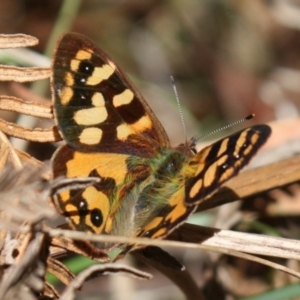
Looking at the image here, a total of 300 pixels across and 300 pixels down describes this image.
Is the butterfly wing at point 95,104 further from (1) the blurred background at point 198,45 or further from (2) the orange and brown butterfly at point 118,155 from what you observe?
(1) the blurred background at point 198,45

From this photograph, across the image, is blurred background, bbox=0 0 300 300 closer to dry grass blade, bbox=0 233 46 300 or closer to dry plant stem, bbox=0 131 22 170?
dry plant stem, bbox=0 131 22 170

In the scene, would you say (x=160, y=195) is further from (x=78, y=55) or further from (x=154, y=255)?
(x=78, y=55)

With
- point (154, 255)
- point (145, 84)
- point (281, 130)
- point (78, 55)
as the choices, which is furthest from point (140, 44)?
point (154, 255)

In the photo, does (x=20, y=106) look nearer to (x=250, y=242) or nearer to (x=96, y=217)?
(x=96, y=217)

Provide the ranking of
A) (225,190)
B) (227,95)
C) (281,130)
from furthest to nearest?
(227,95)
(281,130)
(225,190)

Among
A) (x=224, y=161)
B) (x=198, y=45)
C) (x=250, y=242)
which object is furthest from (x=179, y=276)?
(x=198, y=45)

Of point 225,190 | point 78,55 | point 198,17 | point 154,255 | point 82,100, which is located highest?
point 198,17
